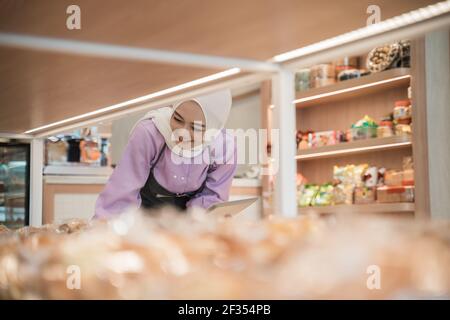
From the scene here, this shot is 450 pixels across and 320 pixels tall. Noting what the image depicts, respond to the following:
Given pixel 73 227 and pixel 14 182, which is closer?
pixel 73 227

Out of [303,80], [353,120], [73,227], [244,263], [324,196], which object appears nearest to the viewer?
[244,263]

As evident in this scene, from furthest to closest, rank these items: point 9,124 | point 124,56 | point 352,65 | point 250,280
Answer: point 352,65 → point 9,124 → point 124,56 → point 250,280

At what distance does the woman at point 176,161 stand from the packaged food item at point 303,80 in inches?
107

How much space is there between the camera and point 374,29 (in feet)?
1.98

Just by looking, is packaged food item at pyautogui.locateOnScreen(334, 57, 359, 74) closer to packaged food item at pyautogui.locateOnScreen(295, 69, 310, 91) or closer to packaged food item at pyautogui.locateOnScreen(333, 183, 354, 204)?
packaged food item at pyautogui.locateOnScreen(295, 69, 310, 91)

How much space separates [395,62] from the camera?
3475mm

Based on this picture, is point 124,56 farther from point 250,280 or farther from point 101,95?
point 250,280

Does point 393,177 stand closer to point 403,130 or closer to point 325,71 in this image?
point 403,130

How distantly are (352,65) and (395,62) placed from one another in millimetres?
604

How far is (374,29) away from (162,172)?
3.29 feet

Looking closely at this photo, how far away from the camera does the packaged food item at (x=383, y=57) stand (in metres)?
3.43

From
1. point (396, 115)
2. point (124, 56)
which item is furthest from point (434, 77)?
point (124, 56)

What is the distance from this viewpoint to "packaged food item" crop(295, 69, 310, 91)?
4.27 metres

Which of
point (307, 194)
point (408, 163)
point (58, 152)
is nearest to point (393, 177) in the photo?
point (408, 163)
